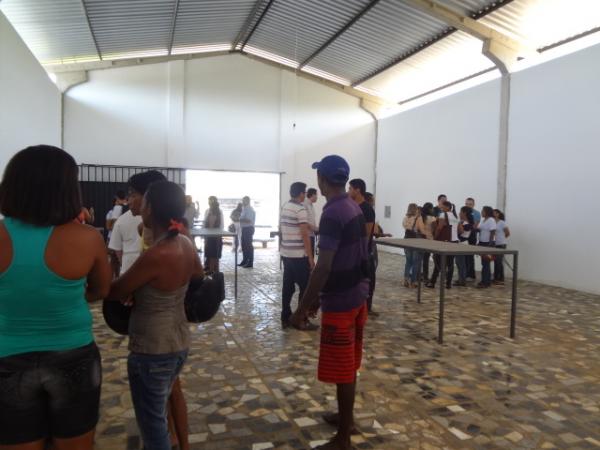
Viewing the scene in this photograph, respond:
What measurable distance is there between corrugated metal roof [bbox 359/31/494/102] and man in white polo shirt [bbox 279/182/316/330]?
6.62 meters

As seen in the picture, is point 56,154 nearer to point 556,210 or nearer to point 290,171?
point 556,210

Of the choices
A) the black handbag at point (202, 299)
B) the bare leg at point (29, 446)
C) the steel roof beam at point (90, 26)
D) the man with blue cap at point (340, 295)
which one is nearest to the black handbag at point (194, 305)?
the black handbag at point (202, 299)

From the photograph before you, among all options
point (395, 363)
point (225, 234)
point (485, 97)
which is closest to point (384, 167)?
point (485, 97)

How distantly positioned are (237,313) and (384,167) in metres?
9.57

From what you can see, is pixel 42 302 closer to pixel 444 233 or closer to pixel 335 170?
pixel 335 170

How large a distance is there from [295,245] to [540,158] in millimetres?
5853

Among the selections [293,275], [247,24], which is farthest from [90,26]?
[293,275]

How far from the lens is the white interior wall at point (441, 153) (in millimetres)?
9664

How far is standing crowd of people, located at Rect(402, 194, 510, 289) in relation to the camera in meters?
7.71

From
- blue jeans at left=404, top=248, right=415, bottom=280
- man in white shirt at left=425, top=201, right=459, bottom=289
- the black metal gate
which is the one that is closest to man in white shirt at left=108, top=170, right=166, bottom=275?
blue jeans at left=404, top=248, right=415, bottom=280

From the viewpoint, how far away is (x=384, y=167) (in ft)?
45.9

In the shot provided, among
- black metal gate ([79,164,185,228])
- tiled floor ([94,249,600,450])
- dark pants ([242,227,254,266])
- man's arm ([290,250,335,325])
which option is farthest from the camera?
black metal gate ([79,164,185,228])

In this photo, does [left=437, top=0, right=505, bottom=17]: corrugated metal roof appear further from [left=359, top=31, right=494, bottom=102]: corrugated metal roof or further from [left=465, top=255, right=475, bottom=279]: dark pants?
[left=465, top=255, right=475, bottom=279]: dark pants

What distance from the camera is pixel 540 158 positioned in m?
8.26
